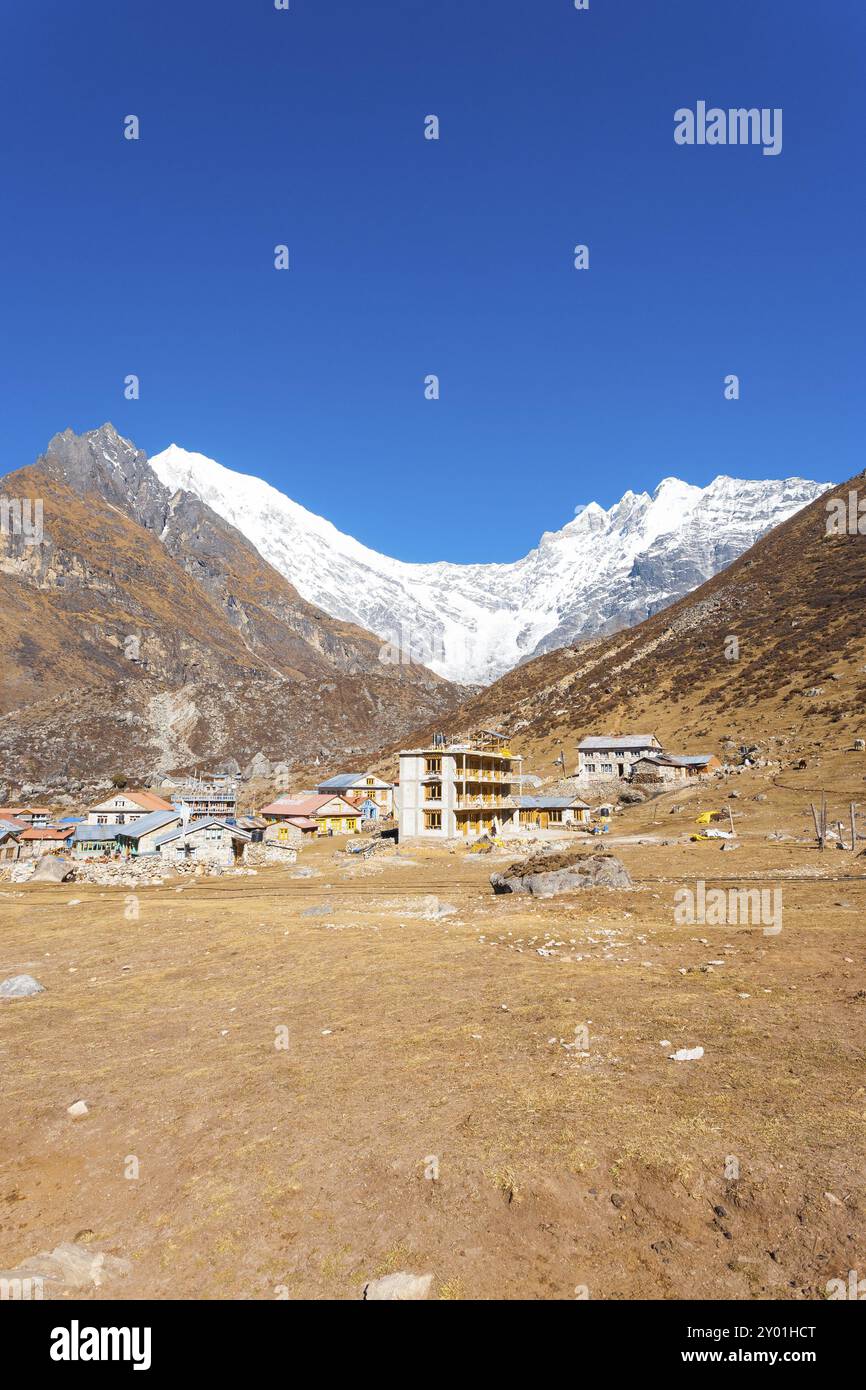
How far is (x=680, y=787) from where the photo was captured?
73375 mm

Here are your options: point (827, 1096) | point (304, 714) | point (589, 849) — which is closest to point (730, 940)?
point (827, 1096)

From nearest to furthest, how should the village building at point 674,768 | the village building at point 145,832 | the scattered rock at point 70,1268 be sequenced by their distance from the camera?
the scattered rock at point 70,1268, the village building at point 145,832, the village building at point 674,768

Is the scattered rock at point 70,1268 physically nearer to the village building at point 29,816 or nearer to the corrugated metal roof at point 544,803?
the corrugated metal roof at point 544,803

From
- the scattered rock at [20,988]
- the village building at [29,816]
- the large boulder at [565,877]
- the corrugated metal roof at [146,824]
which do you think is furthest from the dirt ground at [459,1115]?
the village building at [29,816]

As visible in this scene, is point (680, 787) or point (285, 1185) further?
point (680, 787)

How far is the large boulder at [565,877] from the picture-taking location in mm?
29578

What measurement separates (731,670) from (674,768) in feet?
106

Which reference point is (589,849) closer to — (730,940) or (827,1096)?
(730,940)

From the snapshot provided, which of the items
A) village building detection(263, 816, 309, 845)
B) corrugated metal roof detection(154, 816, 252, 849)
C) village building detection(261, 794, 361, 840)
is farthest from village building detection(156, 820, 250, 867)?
village building detection(261, 794, 361, 840)

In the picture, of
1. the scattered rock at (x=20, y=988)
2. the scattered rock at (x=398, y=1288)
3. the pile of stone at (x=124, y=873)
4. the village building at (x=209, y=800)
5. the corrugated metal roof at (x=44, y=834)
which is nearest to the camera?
the scattered rock at (x=398, y=1288)

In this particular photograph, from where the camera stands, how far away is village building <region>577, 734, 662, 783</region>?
293 feet

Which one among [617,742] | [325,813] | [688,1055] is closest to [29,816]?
[325,813]

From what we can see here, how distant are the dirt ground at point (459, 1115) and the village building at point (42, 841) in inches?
2345

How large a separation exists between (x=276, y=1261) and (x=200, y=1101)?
427 cm
